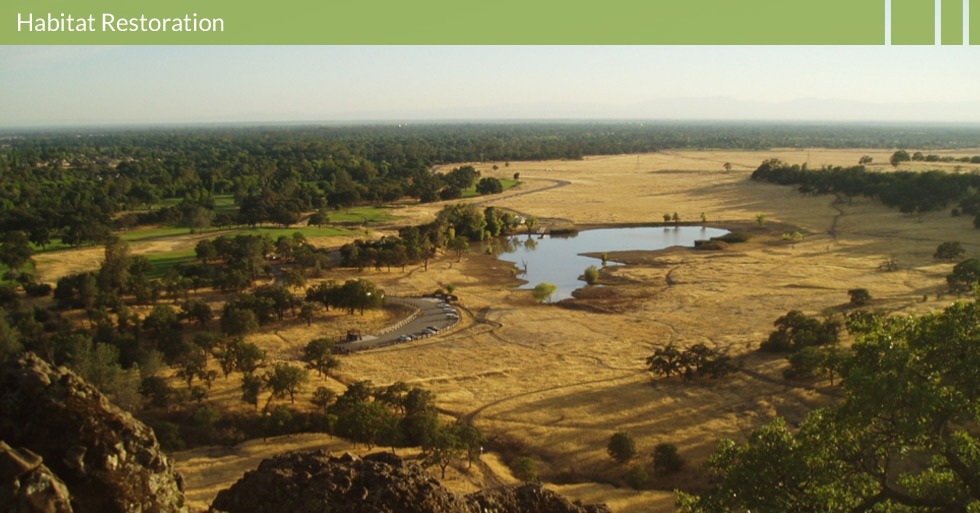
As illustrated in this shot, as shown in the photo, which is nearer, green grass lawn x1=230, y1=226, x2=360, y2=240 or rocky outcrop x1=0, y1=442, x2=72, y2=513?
rocky outcrop x1=0, y1=442, x2=72, y2=513

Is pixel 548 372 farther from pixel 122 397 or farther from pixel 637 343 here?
pixel 122 397

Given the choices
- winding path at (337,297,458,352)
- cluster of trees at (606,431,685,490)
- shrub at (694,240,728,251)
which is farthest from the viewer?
shrub at (694,240,728,251)

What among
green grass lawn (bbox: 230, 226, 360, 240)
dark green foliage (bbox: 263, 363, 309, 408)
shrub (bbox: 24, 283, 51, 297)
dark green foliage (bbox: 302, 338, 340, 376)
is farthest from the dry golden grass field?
shrub (bbox: 24, 283, 51, 297)

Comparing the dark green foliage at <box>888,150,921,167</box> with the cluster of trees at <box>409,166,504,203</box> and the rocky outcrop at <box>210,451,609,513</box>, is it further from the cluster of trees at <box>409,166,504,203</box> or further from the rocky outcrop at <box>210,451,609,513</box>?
the rocky outcrop at <box>210,451,609,513</box>

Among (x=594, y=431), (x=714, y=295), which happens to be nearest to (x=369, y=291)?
(x=594, y=431)

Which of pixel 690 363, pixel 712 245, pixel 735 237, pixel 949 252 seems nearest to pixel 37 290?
pixel 690 363

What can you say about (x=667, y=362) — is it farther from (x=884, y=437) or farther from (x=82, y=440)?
(x=82, y=440)
